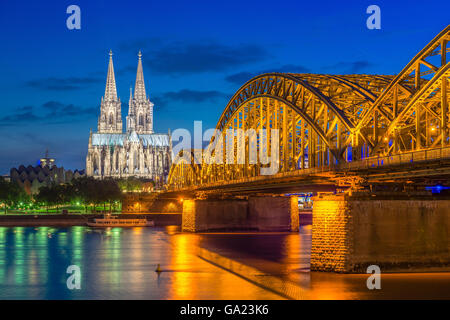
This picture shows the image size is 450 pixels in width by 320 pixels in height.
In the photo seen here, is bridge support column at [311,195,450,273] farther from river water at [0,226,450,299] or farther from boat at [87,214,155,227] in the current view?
boat at [87,214,155,227]

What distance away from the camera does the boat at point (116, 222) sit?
446 feet

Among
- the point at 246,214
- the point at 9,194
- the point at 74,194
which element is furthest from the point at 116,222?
the point at 74,194

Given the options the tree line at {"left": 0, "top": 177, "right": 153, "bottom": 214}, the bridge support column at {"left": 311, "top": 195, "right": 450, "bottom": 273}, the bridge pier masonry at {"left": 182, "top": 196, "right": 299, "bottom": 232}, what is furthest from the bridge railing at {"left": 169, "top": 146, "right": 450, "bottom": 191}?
the tree line at {"left": 0, "top": 177, "right": 153, "bottom": 214}

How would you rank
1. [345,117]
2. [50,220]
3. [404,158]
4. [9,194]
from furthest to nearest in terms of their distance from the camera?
[9,194] < [50,220] < [345,117] < [404,158]

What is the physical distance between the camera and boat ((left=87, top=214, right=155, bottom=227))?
136m

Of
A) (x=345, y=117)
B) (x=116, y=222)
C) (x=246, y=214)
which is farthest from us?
(x=116, y=222)

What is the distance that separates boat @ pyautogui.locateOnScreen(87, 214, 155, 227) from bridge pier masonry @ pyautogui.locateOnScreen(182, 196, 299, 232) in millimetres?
32878

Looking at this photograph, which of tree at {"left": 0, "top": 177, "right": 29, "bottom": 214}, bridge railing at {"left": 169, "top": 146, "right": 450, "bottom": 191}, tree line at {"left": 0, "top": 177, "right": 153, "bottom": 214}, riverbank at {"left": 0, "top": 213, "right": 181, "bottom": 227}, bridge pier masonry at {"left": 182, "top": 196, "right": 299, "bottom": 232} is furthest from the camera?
tree line at {"left": 0, "top": 177, "right": 153, "bottom": 214}

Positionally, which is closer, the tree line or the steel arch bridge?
the steel arch bridge

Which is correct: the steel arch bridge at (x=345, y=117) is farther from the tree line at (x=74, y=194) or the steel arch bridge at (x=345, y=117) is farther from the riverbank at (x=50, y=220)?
the tree line at (x=74, y=194)

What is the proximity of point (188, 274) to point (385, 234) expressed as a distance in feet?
50.6

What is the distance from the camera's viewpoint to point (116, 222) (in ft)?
454

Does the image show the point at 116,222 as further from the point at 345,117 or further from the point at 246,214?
the point at 345,117
